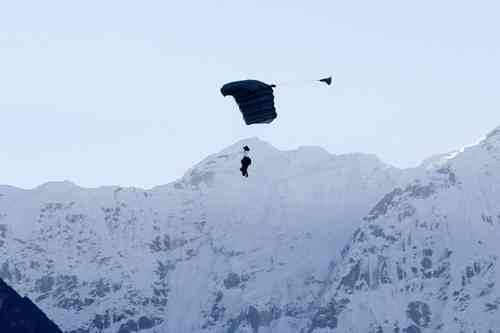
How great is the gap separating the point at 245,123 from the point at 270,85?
484cm

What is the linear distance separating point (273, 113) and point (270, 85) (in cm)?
342

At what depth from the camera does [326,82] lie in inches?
4995

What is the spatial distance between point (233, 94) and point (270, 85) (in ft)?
15.5

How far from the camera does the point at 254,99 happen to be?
13412 centimetres

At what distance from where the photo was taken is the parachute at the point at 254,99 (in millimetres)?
133125

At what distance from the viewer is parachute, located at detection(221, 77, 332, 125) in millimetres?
133125

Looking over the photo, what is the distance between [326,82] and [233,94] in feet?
35.1

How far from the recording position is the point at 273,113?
440 ft

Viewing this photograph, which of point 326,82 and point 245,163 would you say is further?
point 245,163

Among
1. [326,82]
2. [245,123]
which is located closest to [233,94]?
[245,123]

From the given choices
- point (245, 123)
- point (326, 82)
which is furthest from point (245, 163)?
point (326, 82)

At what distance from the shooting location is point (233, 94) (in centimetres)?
13512

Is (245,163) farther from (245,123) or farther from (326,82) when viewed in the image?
(326,82)
